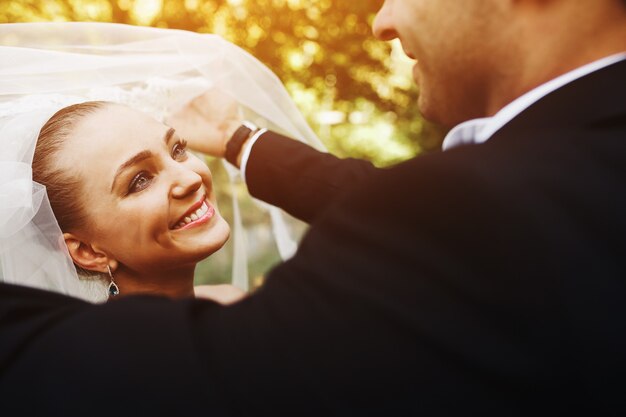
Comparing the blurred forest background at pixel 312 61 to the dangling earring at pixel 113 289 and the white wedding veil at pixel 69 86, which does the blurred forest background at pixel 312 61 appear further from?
the dangling earring at pixel 113 289

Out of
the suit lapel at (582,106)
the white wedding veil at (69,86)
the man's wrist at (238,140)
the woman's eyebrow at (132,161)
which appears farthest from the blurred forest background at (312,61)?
the suit lapel at (582,106)

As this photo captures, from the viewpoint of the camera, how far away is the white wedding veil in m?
1.83

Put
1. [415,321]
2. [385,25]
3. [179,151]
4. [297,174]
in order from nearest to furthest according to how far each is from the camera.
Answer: [415,321] → [385,25] → [179,151] → [297,174]

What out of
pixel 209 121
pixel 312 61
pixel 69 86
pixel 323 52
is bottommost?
pixel 69 86

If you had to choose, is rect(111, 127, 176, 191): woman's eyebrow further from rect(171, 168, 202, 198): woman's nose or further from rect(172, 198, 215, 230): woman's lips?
rect(172, 198, 215, 230): woman's lips

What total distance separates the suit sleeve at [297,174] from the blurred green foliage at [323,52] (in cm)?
295

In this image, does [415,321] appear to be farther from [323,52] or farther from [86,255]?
[323,52]

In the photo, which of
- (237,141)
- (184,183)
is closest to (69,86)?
(184,183)

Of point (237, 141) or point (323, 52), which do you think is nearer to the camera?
point (237, 141)

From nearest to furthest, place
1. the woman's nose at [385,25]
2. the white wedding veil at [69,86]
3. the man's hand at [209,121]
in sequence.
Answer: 1. the woman's nose at [385,25]
2. the white wedding veil at [69,86]
3. the man's hand at [209,121]

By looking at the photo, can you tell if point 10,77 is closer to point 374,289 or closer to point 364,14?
point 374,289

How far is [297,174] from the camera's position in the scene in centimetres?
258

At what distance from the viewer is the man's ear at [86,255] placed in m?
1.96

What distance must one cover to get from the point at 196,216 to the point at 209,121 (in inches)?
29.1
